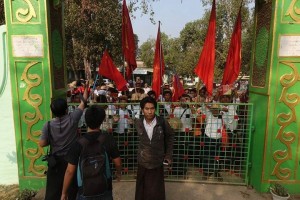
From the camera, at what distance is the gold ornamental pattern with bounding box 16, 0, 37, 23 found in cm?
388

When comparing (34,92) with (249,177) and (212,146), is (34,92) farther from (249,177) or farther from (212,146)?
(249,177)

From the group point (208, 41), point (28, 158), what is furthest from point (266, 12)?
point (28, 158)

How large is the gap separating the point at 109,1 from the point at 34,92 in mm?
7248

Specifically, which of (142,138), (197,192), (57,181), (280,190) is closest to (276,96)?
(280,190)

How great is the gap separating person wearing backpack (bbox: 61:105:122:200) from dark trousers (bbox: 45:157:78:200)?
564mm

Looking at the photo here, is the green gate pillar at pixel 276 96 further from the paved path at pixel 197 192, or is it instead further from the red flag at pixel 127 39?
the red flag at pixel 127 39

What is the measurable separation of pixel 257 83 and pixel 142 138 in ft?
7.69

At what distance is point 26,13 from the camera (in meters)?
3.89

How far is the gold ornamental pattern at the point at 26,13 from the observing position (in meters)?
3.88

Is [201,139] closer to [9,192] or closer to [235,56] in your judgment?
[235,56]

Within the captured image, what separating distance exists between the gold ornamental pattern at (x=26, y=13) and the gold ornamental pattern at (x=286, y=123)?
12.7 ft

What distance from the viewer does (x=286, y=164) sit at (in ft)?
13.6

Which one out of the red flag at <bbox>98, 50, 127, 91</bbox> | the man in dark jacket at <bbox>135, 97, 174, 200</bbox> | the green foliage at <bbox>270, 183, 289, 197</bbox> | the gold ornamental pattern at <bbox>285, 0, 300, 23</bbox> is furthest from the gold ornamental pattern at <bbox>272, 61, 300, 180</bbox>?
the red flag at <bbox>98, 50, 127, 91</bbox>

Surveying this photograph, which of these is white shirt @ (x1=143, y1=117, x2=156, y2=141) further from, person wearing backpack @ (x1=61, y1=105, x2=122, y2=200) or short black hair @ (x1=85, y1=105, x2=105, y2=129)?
short black hair @ (x1=85, y1=105, x2=105, y2=129)
